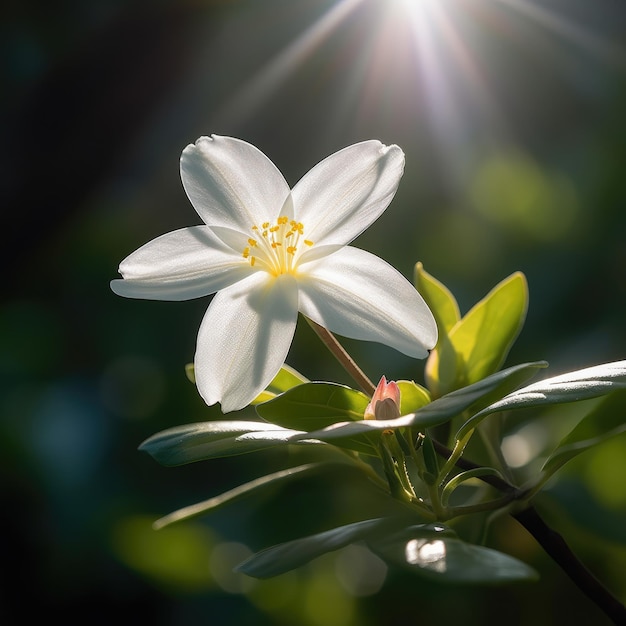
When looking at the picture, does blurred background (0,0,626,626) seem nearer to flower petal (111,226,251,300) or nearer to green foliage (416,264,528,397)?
green foliage (416,264,528,397)

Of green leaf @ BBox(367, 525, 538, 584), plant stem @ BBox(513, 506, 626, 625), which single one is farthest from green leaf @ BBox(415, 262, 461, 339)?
green leaf @ BBox(367, 525, 538, 584)

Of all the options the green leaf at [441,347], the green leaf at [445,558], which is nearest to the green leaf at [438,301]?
the green leaf at [441,347]

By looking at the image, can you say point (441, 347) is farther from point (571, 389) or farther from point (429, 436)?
point (571, 389)

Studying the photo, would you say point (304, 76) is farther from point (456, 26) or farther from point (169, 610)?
point (169, 610)

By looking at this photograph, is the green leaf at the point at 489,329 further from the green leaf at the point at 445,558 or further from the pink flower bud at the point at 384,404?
the green leaf at the point at 445,558

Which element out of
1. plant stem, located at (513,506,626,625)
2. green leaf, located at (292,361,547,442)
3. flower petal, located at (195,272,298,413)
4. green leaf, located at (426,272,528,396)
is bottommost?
plant stem, located at (513,506,626,625)

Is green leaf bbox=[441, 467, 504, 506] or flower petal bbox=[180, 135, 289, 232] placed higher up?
flower petal bbox=[180, 135, 289, 232]
